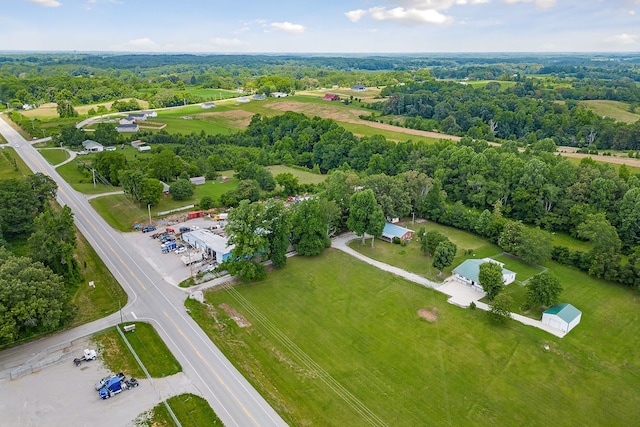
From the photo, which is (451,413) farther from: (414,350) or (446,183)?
(446,183)

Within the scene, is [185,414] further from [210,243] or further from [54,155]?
[54,155]

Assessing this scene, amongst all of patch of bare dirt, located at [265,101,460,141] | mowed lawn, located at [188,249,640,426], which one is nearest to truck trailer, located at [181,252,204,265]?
mowed lawn, located at [188,249,640,426]

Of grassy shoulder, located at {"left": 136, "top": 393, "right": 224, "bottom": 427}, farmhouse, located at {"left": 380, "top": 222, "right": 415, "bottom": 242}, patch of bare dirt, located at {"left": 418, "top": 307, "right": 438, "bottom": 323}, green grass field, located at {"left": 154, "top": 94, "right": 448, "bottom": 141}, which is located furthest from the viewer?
green grass field, located at {"left": 154, "top": 94, "right": 448, "bottom": 141}

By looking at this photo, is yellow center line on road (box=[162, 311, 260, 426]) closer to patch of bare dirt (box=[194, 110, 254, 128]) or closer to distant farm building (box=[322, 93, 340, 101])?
patch of bare dirt (box=[194, 110, 254, 128])

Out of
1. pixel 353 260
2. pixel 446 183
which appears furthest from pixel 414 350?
pixel 446 183

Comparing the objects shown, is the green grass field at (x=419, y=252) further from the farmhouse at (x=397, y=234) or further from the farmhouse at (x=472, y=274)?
the farmhouse at (x=472, y=274)

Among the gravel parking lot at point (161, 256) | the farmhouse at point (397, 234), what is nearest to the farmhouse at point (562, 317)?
the farmhouse at point (397, 234)

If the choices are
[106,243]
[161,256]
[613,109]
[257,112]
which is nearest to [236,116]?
[257,112]
